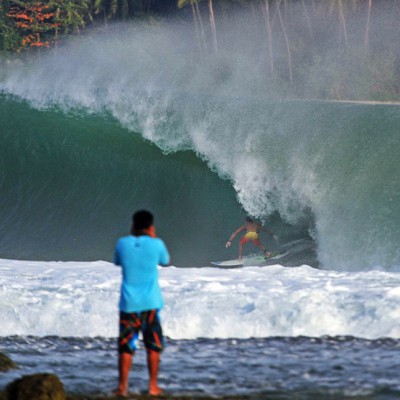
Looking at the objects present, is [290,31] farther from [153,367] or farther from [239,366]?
[153,367]

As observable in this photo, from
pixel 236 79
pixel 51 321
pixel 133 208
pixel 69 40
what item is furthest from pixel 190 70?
pixel 51 321

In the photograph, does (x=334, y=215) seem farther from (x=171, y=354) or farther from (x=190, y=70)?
(x=190, y=70)

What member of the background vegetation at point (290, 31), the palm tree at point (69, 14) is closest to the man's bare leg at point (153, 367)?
the background vegetation at point (290, 31)

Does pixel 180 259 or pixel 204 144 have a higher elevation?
pixel 204 144

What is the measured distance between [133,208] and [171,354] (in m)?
10.5

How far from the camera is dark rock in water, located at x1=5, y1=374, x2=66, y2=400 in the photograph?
575cm

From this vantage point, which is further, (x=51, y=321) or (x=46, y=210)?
(x=46, y=210)

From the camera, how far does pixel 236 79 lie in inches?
1967

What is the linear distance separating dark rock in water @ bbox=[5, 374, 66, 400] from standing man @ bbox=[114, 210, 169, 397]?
0.66 m

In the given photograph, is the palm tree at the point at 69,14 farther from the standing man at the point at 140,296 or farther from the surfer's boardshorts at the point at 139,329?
the surfer's boardshorts at the point at 139,329

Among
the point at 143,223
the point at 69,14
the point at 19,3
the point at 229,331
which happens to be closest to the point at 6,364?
the point at 143,223

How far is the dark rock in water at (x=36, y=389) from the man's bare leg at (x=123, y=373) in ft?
1.98

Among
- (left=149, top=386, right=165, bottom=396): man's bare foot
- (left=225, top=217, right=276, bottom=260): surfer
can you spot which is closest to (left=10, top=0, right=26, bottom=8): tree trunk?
(left=225, top=217, right=276, bottom=260): surfer

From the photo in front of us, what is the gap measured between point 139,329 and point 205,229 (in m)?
10.6
